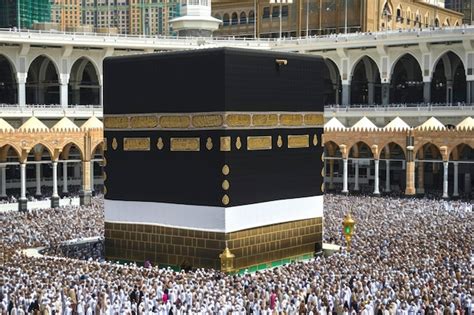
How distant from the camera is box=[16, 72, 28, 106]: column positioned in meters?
42.5

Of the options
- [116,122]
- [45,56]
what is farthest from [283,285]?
[45,56]

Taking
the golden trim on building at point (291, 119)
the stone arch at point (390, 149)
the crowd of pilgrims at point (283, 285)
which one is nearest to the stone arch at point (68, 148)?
the crowd of pilgrims at point (283, 285)

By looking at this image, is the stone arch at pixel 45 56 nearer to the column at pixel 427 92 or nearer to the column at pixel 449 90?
the column at pixel 427 92

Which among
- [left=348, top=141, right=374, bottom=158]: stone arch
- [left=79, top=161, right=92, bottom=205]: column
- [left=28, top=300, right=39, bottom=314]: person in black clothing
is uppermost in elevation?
[left=348, top=141, right=374, bottom=158]: stone arch

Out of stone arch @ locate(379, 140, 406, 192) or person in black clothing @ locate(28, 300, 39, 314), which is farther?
stone arch @ locate(379, 140, 406, 192)

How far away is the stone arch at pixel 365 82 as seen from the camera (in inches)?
1878

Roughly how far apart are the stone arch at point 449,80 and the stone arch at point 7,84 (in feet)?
78.8

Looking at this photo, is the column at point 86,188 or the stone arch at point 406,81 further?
the stone arch at point 406,81

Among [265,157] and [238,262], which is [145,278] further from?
[265,157]

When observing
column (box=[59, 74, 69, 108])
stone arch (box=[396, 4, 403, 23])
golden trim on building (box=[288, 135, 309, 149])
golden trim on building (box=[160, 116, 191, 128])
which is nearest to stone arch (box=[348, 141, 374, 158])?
stone arch (box=[396, 4, 403, 23])

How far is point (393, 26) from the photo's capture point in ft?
177

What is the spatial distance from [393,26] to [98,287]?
40.9 meters

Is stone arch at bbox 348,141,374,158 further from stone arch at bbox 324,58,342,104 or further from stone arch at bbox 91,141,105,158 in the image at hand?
stone arch at bbox 91,141,105,158

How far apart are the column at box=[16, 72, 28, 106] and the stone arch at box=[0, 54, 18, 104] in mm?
2320
